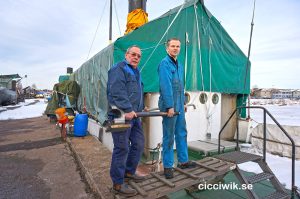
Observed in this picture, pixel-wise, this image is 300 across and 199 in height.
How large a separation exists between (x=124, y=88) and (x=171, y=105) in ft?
2.20

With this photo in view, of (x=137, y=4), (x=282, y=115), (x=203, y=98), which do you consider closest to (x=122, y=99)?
(x=203, y=98)

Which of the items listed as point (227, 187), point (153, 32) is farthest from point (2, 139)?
point (227, 187)

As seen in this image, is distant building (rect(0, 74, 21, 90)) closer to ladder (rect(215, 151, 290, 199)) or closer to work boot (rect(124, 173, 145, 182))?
work boot (rect(124, 173, 145, 182))

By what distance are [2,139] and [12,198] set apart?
5763 millimetres

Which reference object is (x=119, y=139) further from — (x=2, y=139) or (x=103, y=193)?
(x=2, y=139)

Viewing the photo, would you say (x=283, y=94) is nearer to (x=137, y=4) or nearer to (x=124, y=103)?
(x=137, y=4)

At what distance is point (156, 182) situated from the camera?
303 centimetres

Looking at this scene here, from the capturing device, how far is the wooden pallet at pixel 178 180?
8.99ft

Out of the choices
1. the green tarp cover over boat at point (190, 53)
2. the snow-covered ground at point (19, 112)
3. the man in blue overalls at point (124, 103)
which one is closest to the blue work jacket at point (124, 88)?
the man in blue overalls at point (124, 103)

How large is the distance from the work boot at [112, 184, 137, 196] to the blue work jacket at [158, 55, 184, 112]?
1106 mm

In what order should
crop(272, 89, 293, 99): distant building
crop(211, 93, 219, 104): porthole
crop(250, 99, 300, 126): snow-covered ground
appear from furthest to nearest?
Result: crop(272, 89, 293, 99): distant building
crop(250, 99, 300, 126): snow-covered ground
crop(211, 93, 219, 104): porthole

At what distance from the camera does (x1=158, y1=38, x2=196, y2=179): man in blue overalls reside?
3.11m

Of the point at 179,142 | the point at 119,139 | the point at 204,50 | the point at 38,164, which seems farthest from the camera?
the point at 204,50

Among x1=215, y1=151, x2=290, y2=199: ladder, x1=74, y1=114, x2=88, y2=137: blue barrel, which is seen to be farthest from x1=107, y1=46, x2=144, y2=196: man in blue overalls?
x1=74, y1=114, x2=88, y2=137: blue barrel
